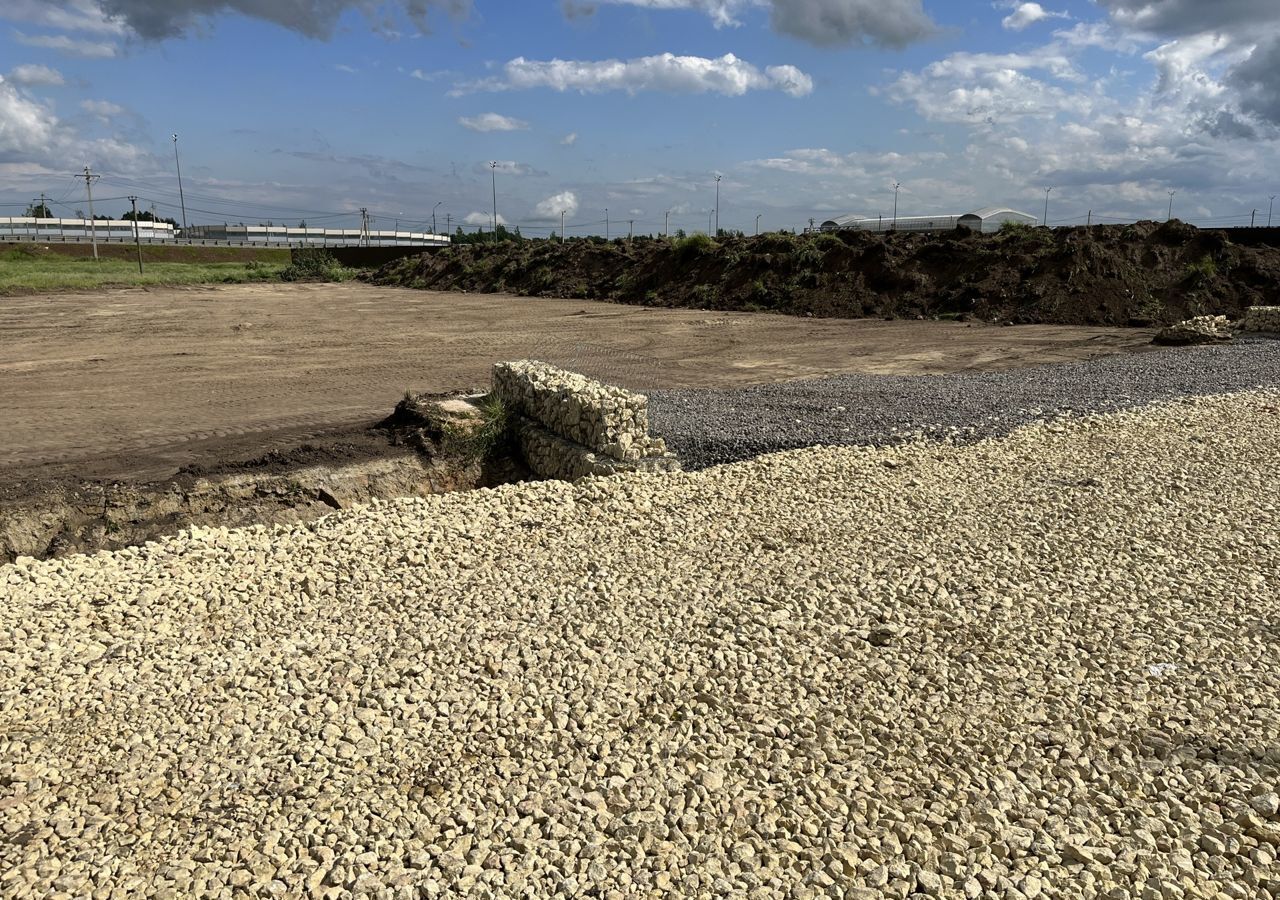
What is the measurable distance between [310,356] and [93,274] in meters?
35.1

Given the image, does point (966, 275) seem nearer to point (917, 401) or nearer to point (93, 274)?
point (917, 401)

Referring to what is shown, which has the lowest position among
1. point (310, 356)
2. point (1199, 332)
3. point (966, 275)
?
point (310, 356)

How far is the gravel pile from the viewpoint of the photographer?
3.61 meters

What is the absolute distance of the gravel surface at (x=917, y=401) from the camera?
11.1 meters

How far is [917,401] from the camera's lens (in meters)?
13.4

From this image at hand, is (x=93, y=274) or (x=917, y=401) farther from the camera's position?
(x=93, y=274)

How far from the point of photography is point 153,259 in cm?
6731

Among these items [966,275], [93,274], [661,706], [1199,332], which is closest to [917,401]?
[661,706]

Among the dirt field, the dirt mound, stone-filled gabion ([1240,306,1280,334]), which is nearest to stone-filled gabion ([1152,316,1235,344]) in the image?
stone-filled gabion ([1240,306,1280,334])

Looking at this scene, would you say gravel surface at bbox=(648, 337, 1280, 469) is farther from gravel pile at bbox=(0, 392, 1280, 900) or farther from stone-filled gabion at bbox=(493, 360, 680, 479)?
gravel pile at bbox=(0, 392, 1280, 900)

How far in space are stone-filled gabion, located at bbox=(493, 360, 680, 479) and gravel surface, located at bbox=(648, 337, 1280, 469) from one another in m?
0.92

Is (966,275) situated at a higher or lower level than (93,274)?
higher

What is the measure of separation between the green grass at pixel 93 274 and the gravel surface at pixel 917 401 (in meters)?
35.1

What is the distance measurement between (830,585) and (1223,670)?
238 cm
